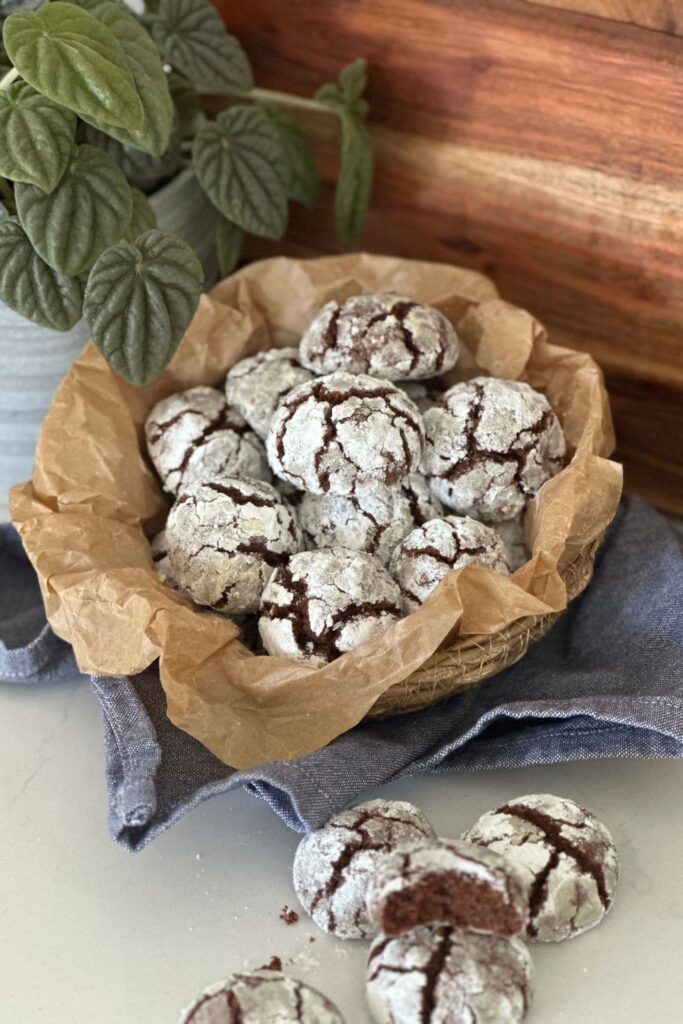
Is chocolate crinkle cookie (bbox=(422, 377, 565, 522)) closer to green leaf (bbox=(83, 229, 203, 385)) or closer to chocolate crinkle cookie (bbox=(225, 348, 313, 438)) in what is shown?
chocolate crinkle cookie (bbox=(225, 348, 313, 438))

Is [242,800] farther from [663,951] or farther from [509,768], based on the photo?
[663,951]

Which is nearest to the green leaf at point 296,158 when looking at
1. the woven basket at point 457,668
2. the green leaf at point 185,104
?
the green leaf at point 185,104

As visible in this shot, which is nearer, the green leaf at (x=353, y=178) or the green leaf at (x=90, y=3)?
the green leaf at (x=90, y=3)

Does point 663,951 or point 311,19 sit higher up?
point 311,19

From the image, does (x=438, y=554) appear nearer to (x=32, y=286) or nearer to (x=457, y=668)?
(x=457, y=668)

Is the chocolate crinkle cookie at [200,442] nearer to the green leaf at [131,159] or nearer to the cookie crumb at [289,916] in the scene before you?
the green leaf at [131,159]

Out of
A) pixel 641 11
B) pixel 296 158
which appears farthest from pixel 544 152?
pixel 296 158

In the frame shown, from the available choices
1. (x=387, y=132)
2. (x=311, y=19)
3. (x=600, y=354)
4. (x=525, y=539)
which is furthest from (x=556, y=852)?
(x=311, y=19)

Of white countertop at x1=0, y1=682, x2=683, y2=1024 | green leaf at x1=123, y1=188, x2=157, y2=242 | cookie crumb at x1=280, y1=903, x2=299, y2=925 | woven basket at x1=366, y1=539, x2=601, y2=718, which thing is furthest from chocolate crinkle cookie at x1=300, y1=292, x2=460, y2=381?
cookie crumb at x1=280, y1=903, x2=299, y2=925

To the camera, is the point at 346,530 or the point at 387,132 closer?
the point at 346,530
